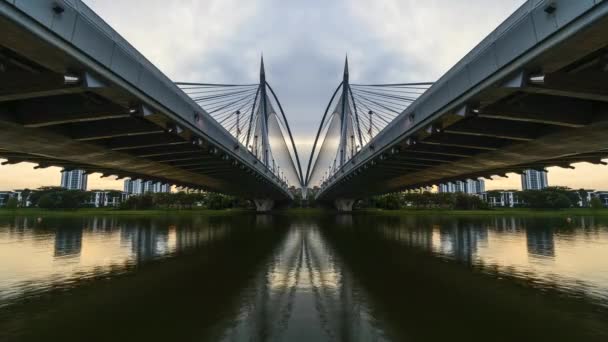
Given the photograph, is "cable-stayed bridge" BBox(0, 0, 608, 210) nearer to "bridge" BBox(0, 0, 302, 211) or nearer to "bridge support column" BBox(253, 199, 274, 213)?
"bridge" BBox(0, 0, 302, 211)

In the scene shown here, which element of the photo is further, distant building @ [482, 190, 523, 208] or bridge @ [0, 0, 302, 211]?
distant building @ [482, 190, 523, 208]

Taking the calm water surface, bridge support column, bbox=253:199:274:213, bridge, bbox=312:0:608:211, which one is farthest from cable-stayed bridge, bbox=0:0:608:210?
bridge support column, bbox=253:199:274:213

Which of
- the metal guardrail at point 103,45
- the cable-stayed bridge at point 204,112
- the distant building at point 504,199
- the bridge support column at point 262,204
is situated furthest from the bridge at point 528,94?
the distant building at point 504,199

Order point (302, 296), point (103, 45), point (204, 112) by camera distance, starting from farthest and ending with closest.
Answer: point (204, 112) < point (302, 296) < point (103, 45)

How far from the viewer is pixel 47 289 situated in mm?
10914

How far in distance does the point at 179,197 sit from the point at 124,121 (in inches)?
4087

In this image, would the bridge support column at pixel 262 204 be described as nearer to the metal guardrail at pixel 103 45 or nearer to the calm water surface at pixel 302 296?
the calm water surface at pixel 302 296

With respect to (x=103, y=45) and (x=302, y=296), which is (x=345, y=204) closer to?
(x=302, y=296)

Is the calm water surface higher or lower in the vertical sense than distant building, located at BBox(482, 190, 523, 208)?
lower

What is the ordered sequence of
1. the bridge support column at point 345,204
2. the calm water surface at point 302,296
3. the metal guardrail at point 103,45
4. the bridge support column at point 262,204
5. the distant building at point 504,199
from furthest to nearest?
1. the distant building at point 504,199
2. the bridge support column at point 345,204
3. the bridge support column at point 262,204
4. the calm water surface at point 302,296
5. the metal guardrail at point 103,45

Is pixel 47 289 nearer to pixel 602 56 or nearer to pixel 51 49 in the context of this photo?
pixel 51 49

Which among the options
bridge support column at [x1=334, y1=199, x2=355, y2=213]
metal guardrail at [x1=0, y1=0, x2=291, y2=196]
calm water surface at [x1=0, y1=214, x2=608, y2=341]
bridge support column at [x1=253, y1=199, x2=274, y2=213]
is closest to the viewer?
metal guardrail at [x1=0, y1=0, x2=291, y2=196]

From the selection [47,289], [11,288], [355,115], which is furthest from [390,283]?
[355,115]

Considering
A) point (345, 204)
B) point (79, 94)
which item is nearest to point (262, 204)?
point (345, 204)
